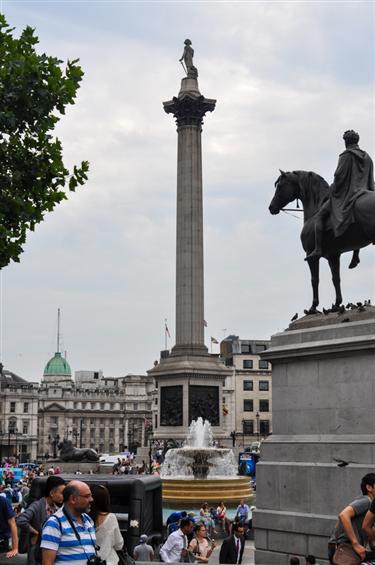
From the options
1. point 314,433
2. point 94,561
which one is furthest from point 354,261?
point 94,561

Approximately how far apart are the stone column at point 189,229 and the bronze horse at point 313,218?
1699 inches

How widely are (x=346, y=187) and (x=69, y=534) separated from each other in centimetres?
1027

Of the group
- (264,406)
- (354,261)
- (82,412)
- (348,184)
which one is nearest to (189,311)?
(354,261)

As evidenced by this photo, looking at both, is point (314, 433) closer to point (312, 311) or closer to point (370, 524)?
point (312, 311)

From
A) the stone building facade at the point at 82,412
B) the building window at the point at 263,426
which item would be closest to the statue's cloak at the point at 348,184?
the building window at the point at 263,426

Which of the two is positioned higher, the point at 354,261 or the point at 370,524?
the point at 354,261

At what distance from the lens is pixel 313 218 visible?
1609 cm

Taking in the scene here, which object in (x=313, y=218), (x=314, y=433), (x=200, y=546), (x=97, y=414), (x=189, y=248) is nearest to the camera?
(x=314, y=433)

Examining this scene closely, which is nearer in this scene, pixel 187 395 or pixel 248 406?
pixel 187 395

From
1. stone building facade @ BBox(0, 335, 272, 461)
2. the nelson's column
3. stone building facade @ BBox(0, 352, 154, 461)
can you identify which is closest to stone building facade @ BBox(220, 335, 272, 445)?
stone building facade @ BBox(0, 335, 272, 461)

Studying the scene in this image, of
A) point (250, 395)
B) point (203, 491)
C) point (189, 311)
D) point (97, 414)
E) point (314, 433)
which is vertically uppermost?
point (189, 311)

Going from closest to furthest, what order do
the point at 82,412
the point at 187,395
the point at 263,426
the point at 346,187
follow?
the point at 346,187, the point at 187,395, the point at 263,426, the point at 82,412

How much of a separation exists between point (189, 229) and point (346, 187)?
4603cm

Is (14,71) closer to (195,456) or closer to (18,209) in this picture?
(18,209)
